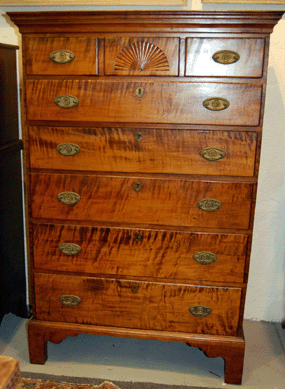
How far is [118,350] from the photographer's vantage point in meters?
2.15

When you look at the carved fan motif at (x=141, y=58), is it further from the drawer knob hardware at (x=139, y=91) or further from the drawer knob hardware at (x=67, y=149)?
the drawer knob hardware at (x=67, y=149)

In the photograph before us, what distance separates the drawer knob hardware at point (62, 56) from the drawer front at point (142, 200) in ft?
1.66

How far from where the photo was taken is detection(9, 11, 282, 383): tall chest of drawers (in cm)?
158

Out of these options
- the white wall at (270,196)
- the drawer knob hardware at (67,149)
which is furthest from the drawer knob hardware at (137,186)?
the white wall at (270,196)

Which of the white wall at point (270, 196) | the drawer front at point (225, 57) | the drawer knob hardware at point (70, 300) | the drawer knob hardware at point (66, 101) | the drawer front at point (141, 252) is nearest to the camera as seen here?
the drawer front at point (225, 57)

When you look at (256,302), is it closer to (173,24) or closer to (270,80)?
(270,80)

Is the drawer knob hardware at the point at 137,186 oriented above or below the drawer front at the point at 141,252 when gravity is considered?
above

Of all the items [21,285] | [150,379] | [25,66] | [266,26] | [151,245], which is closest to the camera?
[266,26]

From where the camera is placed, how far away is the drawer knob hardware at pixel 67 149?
67.4 inches

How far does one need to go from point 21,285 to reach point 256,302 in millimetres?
1498

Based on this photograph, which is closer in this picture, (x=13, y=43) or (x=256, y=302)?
(x=13, y=43)

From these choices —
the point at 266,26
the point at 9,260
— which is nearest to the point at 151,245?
the point at 9,260

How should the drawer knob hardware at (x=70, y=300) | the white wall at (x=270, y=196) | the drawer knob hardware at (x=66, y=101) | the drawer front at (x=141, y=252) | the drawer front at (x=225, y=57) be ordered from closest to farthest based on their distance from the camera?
1. the drawer front at (x=225, y=57)
2. the drawer knob hardware at (x=66, y=101)
3. the drawer front at (x=141, y=252)
4. the drawer knob hardware at (x=70, y=300)
5. the white wall at (x=270, y=196)

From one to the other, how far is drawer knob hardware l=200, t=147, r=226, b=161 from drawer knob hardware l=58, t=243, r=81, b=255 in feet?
2.43
